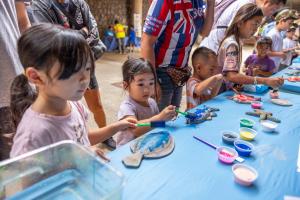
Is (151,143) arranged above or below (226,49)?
below

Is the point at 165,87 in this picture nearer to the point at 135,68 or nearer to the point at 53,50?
the point at 135,68

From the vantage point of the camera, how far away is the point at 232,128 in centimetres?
124

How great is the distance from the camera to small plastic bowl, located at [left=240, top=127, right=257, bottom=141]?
3.69 ft

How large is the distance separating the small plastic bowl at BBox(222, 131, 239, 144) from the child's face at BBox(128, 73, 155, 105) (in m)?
0.43

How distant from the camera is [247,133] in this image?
1.16 meters

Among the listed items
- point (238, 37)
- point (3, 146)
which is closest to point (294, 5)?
point (238, 37)

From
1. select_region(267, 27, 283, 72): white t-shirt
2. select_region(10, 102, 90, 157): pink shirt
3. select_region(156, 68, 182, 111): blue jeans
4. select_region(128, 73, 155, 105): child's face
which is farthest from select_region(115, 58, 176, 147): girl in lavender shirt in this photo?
select_region(267, 27, 283, 72): white t-shirt

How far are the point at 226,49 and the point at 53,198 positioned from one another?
1.37 metres

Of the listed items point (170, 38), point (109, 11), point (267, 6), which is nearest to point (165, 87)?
point (170, 38)

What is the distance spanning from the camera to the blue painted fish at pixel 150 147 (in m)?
0.91

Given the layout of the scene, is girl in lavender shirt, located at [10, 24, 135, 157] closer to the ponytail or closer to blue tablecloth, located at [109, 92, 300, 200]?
the ponytail

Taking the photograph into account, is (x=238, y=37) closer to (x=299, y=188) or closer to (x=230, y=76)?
(x=230, y=76)

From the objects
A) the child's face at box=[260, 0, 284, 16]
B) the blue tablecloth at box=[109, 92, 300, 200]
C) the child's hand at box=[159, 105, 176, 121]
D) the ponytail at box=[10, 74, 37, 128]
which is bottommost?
the blue tablecloth at box=[109, 92, 300, 200]

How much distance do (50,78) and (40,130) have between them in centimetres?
16
